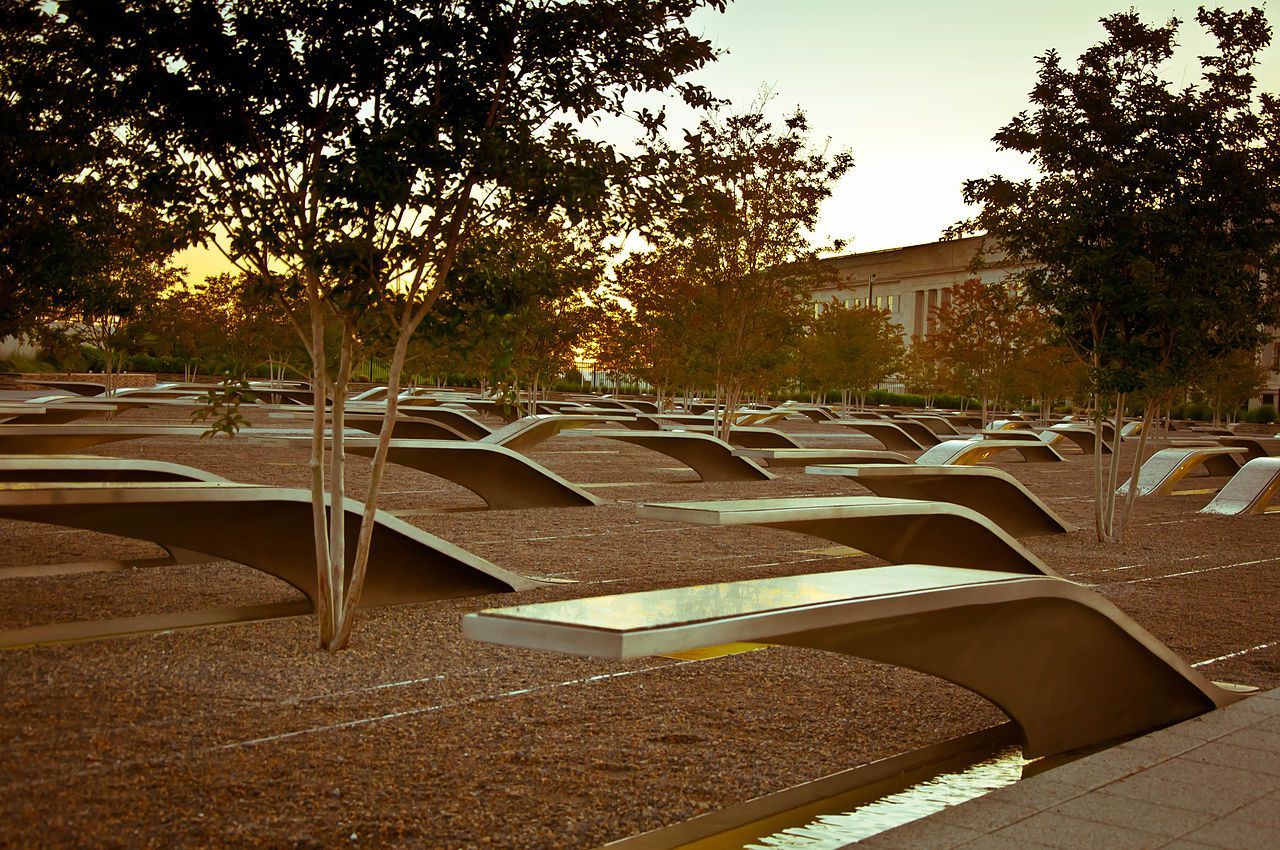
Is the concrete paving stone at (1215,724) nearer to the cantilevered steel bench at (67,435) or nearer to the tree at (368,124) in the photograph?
the tree at (368,124)

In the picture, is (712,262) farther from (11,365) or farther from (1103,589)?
(11,365)

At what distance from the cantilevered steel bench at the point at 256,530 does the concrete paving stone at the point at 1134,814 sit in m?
4.58

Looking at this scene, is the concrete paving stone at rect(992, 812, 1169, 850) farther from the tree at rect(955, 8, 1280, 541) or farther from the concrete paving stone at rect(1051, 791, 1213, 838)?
the tree at rect(955, 8, 1280, 541)

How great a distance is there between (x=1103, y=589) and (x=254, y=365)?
7140 millimetres

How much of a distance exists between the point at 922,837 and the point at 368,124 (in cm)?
461

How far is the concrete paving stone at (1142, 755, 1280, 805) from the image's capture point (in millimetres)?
4434

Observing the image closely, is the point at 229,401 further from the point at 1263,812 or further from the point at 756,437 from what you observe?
the point at 756,437

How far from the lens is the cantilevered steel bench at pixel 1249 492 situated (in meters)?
17.6

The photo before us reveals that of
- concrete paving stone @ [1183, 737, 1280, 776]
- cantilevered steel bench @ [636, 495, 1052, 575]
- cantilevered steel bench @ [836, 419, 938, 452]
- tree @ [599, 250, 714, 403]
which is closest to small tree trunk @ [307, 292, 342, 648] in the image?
cantilevered steel bench @ [636, 495, 1052, 575]

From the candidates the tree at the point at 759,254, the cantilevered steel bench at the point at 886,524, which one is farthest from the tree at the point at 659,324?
the cantilevered steel bench at the point at 886,524

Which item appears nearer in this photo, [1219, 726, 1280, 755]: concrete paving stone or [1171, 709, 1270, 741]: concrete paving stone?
[1219, 726, 1280, 755]: concrete paving stone

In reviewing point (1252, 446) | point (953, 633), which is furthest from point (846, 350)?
point (953, 633)

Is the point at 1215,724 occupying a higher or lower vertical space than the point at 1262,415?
lower

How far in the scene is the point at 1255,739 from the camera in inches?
204
